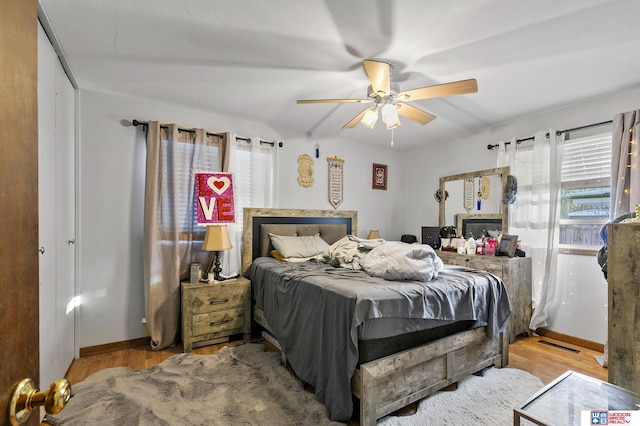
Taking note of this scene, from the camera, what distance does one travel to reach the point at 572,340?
3.06m

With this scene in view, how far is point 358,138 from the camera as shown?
172 inches

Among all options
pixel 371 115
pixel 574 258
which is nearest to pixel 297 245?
pixel 371 115

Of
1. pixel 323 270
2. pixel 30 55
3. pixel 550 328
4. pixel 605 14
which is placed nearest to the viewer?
pixel 30 55

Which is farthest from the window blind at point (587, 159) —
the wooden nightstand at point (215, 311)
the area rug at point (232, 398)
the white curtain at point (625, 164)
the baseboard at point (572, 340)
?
the wooden nightstand at point (215, 311)

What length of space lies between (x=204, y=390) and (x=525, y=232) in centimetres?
357

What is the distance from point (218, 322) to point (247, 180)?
159 centimetres

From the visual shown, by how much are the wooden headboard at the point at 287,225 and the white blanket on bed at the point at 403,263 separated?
56.9 inches

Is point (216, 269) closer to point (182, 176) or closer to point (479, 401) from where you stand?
point (182, 176)

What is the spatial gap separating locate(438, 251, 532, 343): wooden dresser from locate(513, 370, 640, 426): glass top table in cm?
151

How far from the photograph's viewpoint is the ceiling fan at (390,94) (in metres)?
1.99

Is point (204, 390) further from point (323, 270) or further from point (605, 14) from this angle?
point (605, 14)

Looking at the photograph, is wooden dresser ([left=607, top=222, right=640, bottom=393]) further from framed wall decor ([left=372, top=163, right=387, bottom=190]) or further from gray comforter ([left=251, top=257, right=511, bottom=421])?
framed wall decor ([left=372, top=163, right=387, bottom=190])

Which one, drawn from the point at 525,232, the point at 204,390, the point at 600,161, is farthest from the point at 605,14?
the point at 204,390

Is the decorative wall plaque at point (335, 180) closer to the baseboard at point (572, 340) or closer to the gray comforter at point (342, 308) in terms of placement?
the gray comforter at point (342, 308)
